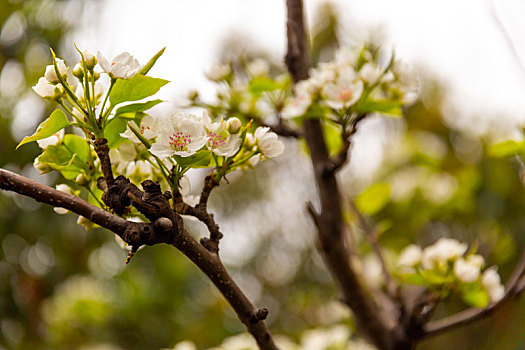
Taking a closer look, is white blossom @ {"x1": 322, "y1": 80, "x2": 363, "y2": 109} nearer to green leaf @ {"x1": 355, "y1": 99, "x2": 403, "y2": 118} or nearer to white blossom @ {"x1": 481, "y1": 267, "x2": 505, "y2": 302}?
green leaf @ {"x1": 355, "y1": 99, "x2": 403, "y2": 118}

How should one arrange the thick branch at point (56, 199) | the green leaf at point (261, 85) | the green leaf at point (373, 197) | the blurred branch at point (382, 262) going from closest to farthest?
the thick branch at point (56, 199) → the green leaf at point (261, 85) → the blurred branch at point (382, 262) → the green leaf at point (373, 197)

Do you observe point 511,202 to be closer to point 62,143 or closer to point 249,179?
point 249,179

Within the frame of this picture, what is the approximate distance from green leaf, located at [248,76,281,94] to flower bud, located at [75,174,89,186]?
32 centimetres

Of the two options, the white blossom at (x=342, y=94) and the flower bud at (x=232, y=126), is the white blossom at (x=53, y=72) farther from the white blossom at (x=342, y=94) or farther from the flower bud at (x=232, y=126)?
the white blossom at (x=342, y=94)

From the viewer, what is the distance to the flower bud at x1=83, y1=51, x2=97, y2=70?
0.35m

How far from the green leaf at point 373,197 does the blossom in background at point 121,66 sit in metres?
0.63

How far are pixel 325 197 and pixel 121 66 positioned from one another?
390 millimetres

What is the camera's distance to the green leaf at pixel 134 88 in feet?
1.14

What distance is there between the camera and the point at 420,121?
6.08 ft

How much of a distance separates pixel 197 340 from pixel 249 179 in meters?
0.68

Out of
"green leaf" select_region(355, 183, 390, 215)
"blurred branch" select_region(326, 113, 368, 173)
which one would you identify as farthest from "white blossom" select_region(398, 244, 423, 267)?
"green leaf" select_region(355, 183, 390, 215)

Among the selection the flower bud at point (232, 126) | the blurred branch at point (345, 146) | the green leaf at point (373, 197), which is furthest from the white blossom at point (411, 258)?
the flower bud at point (232, 126)

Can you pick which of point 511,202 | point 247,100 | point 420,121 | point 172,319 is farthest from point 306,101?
point 420,121

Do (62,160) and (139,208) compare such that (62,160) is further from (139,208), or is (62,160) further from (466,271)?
(466,271)
